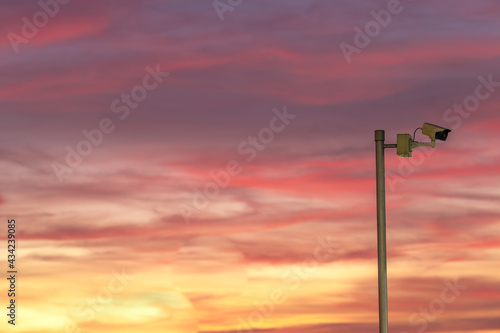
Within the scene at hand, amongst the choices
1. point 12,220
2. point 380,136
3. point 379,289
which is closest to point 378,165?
point 380,136

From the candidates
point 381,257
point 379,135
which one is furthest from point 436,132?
point 381,257

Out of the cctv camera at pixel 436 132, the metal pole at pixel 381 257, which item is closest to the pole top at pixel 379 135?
the metal pole at pixel 381 257

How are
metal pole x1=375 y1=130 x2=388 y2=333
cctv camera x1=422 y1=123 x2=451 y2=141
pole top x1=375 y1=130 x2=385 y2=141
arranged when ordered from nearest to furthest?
metal pole x1=375 y1=130 x2=388 y2=333, pole top x1=375 y1=130 x2=385 y2=141, cctv camera x1=422 y1=123 x2=451 y2=141

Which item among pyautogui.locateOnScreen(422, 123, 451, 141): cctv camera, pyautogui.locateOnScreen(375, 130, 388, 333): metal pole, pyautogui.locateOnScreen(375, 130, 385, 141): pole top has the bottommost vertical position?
pyautogui.locateOnScreen(375, 130, 388, 333): metal pole

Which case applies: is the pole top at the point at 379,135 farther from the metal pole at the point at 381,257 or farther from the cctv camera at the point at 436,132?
the cctv camera at the point at 436,132

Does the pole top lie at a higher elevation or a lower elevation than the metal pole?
higher

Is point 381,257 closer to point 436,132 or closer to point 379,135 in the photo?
point 379,135

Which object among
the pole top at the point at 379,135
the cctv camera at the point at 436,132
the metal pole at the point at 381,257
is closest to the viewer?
the metal pole at the point at 381,257

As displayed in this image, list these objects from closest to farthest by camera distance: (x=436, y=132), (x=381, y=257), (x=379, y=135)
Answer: (x=381, y=257)
(x=379, y=135)
(x=436, y=132)

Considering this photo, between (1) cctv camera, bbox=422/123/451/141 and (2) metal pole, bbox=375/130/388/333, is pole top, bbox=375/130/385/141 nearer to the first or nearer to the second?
(2) metal pole, bbox=375/130/388/333

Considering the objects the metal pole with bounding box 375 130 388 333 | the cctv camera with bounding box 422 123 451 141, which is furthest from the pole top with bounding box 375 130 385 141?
the cctv camera with bounding box 422 123 451 141

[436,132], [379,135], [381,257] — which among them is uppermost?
[436,132]

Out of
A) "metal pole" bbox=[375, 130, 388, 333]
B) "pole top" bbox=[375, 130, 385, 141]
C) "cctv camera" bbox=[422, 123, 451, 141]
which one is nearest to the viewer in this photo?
"metal pole" bbox=[375, 130, 388, 333]

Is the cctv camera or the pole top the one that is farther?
the cctv camera
